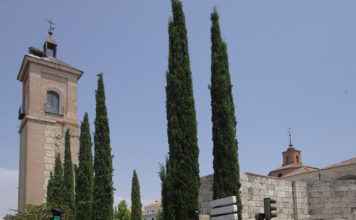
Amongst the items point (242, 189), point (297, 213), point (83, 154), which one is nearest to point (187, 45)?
point (242, 189)

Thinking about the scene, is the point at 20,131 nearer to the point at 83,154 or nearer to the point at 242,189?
the point at 83,154

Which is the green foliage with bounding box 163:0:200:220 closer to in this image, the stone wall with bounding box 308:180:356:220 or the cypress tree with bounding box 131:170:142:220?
the stone wall with bounding box 308:180:356:220

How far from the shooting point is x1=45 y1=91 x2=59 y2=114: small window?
120 ft

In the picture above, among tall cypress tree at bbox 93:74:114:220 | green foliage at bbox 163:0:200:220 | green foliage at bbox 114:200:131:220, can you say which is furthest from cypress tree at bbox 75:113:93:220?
green foliage at bbox 114:200:131:220

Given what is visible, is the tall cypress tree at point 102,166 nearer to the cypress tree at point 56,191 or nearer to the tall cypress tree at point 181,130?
the tall cypress tree at point 181,130

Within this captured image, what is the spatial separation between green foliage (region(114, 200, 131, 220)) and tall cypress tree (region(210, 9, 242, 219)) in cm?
2973

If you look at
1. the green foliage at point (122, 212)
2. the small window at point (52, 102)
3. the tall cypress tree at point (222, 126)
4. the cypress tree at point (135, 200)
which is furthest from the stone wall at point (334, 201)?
the green foliage at point (122, 212)

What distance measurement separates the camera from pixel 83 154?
25375 millimetres

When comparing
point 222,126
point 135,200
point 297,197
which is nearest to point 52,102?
point 135,200

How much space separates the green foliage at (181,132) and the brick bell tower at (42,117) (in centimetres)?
2120

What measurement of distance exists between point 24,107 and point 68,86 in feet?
13.0

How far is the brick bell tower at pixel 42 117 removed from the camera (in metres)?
34.0

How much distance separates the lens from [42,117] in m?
35.8

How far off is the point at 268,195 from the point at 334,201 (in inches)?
115
